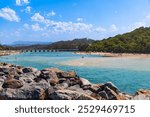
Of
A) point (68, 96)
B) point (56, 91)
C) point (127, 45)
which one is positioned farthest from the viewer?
point (127, 45)

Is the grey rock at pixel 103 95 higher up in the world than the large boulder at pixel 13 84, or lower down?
lower down

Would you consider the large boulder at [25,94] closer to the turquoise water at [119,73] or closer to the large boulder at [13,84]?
the large boulder at [13,84]

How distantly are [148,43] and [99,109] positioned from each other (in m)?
97.6

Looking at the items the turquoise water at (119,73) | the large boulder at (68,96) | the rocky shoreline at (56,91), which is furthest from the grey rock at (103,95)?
the turquoise water at (119,73)

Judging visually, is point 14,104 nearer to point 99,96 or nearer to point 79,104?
point 79,104

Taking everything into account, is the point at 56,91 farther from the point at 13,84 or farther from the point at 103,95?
the point at 13,84

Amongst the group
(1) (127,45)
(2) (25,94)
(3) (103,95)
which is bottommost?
(3) (103,95)

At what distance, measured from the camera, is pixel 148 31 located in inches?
5335

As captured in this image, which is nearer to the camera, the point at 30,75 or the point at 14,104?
the point at 14,104

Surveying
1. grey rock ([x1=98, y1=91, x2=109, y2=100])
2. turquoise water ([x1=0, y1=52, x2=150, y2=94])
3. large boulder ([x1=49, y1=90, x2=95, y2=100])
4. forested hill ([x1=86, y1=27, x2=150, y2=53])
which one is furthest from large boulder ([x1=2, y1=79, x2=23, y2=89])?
forested hill ([x1=86, y1=27, x2=150, y2=53])

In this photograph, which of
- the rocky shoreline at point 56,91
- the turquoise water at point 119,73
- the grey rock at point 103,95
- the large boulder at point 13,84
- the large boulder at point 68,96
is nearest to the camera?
the large boulder at point 68,96

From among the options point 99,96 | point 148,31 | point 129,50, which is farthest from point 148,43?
point 99,96

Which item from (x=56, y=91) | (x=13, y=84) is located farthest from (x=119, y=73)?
(x=56, y=91)

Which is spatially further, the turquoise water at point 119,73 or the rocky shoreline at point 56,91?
the turquoise water at point 119,73
